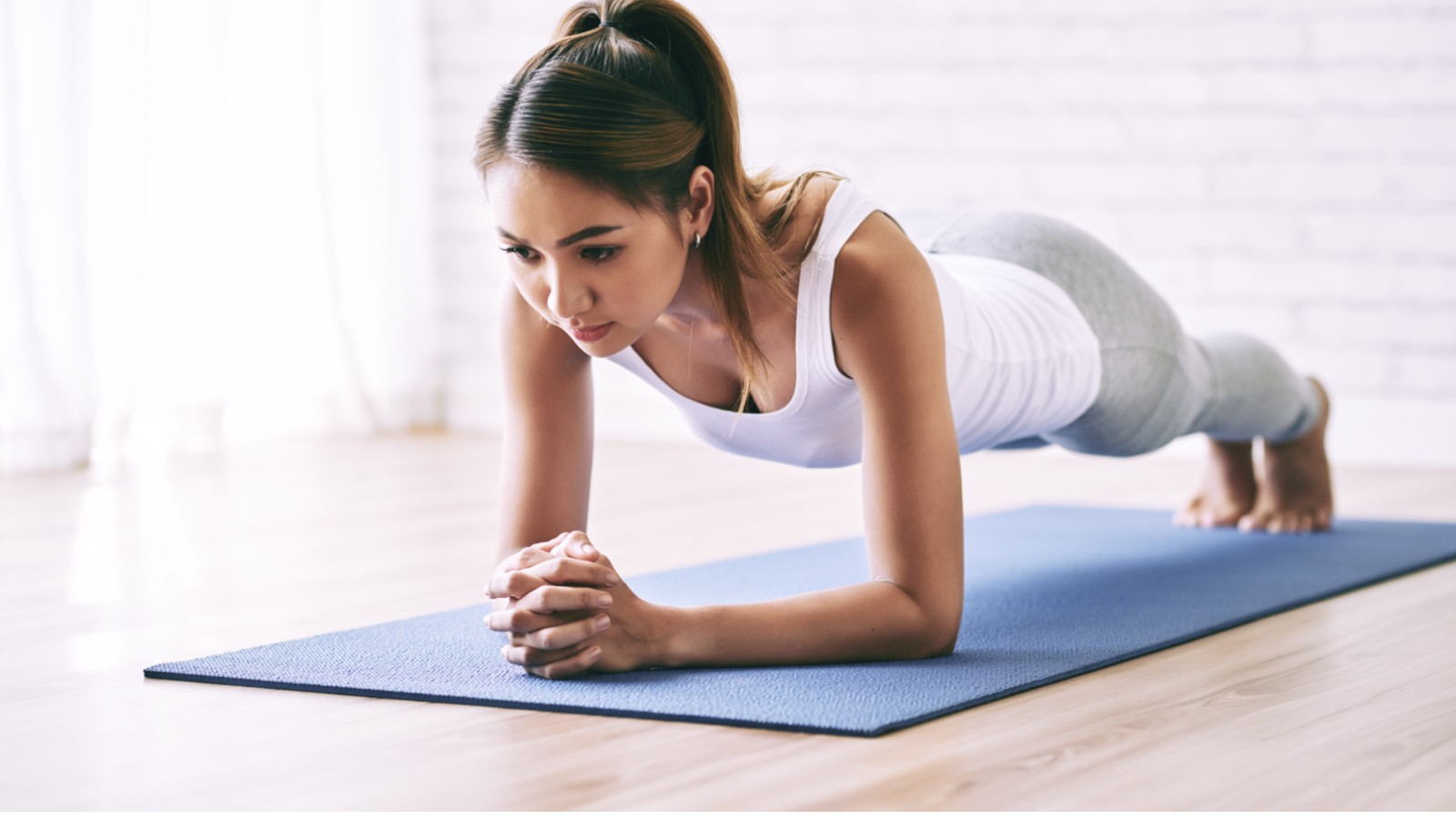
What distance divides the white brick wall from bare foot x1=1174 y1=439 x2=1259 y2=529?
1.28 metres

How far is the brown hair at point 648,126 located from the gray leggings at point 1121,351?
2.05ft

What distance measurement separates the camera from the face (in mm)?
1373

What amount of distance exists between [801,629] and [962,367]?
1.58ft

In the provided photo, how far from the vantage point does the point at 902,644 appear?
1.55 meters

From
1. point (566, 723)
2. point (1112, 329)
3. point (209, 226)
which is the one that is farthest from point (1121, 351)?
point (209, 226)

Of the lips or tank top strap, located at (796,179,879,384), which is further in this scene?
tank top strap, located at (796,179,879,384)

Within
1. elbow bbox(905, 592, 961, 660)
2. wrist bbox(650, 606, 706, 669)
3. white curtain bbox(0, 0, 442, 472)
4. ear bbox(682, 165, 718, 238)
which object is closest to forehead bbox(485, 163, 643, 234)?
ear bbox(682, 165, 718, 238)

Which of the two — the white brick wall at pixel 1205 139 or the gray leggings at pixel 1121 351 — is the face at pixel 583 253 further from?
the white brick wall at pixel 1205 139

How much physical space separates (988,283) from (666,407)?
2.60 meters

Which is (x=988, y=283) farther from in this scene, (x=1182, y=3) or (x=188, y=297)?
(x=188, y=297)

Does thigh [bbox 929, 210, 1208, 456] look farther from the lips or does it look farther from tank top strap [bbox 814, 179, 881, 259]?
the lips

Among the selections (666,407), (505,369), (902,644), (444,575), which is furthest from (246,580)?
(666,407)

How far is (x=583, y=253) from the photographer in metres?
1.40

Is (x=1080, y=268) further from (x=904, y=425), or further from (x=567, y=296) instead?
(x=567, y=296)
